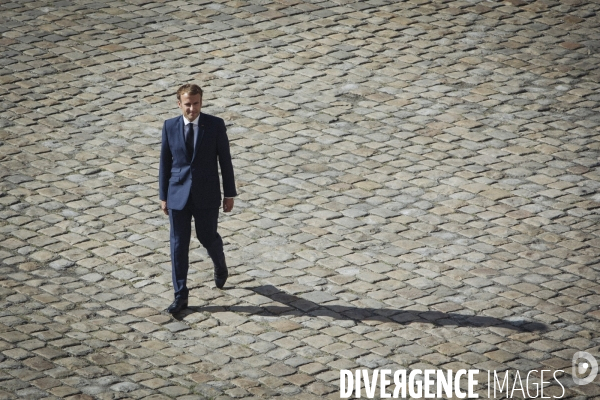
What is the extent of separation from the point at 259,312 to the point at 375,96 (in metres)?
4.69

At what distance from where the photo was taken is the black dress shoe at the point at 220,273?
7.72 m

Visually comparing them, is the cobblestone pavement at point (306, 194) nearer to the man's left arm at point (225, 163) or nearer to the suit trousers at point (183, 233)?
the suit trousers at point (183, 233)

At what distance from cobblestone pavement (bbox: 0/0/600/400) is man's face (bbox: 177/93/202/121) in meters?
1.63

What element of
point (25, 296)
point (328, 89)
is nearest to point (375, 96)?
point (328, 89)

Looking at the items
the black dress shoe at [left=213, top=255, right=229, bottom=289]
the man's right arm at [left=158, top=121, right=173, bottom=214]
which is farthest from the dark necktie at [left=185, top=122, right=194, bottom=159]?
the black dress shoe at [left=213, top=255, right=229, bottom=289]

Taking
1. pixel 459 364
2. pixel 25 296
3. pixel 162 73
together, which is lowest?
pixel 459 364

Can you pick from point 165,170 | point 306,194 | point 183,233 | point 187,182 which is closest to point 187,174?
point 187,182

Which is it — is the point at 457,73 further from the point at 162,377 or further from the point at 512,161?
the point at 162,377

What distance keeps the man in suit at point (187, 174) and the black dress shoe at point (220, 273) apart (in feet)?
0.85

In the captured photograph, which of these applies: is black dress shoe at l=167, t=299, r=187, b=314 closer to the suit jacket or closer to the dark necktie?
the suit jacket

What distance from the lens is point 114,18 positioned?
13.5m

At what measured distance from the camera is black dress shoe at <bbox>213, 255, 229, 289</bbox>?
304 inches

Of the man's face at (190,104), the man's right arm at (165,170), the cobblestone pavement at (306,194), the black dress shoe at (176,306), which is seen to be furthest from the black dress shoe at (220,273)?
the man's face at (190,104)

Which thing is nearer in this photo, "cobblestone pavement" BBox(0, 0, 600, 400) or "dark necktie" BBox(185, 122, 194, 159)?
"cobblestone pavement" BBox(0, 0, 600, 400)
